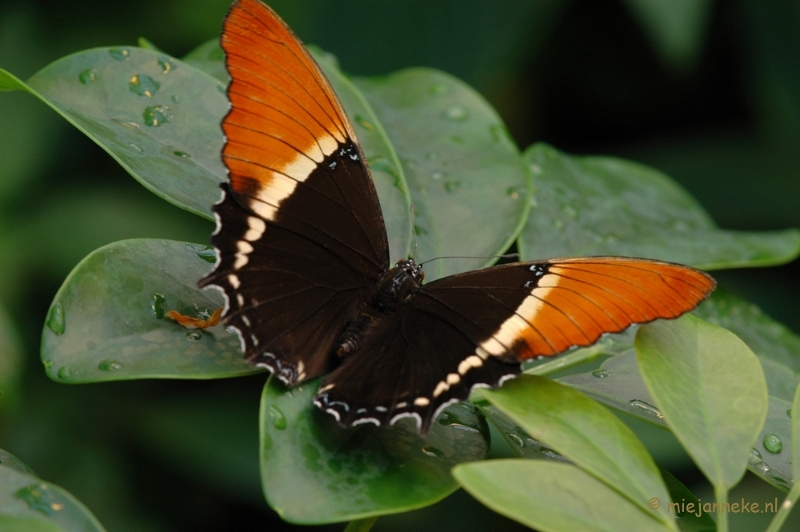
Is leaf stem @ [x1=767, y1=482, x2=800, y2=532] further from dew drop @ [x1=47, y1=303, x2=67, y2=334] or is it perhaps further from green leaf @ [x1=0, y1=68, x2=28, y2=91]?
green leaf @ [x1=0, y1=68, x2=28, y2=91]

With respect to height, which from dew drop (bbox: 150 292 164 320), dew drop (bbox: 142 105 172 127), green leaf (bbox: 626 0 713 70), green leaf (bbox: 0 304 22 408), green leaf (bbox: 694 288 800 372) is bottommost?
green leaf (bbox: 0 304 22 408)

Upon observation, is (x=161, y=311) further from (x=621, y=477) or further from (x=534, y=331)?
(x=621, y=477)

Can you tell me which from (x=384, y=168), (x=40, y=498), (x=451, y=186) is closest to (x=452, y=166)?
(x=451, y=186)

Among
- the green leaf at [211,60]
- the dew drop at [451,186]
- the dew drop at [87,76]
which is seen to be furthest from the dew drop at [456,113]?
the dew drop at [87,76]

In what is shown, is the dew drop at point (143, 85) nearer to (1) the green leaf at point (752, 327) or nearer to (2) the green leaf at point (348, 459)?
(2) the green leaf at point (348, 459)

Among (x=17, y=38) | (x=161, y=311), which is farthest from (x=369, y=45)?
(x=161, y=311)

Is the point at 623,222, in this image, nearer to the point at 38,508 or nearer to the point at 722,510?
the point at 722,510

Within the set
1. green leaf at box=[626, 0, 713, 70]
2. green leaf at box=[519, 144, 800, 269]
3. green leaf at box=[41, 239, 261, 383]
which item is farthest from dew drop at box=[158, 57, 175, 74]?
green leaf at box=[626, 0, 713, 70]
